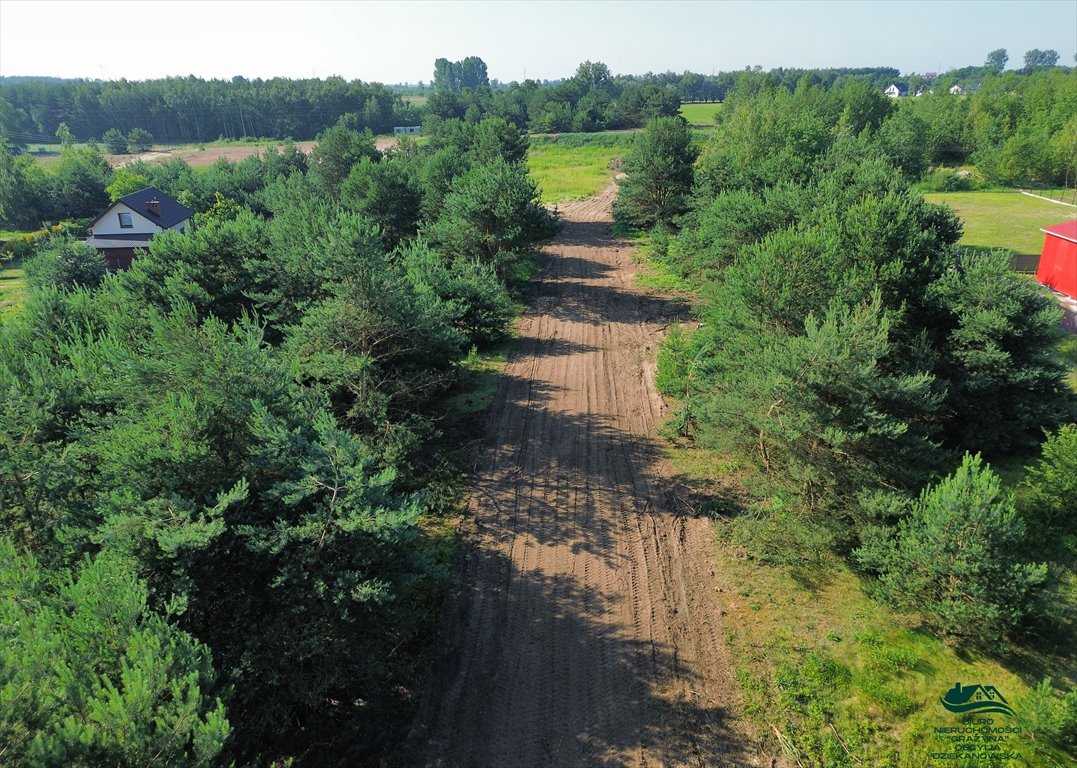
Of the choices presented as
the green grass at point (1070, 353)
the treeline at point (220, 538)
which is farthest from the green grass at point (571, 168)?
the treeline at point (220, 538)

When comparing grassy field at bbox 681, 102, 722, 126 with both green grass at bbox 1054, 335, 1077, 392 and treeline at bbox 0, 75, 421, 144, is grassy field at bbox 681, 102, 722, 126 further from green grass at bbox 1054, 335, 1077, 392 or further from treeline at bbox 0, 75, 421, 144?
green grass at bbox 1054, 335, 1077, 392

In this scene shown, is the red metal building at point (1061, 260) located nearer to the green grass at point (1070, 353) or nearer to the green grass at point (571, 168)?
the green grass at point (1070, 353)

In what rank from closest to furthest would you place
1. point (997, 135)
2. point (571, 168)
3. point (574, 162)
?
point (997, 135) < point (571, 168) < point (574, 162)

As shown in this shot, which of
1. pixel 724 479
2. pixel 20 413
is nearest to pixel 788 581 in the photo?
pixel 724 479

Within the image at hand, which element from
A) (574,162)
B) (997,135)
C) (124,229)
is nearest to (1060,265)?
(997,135)

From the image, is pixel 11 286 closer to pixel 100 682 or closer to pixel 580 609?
pixel 100 682

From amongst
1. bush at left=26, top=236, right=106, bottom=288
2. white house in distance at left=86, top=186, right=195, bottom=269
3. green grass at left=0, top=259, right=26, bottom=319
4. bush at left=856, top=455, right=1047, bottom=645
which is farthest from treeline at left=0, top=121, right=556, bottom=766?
white house in distance at left=86, top=186, right=195, bottom=269
